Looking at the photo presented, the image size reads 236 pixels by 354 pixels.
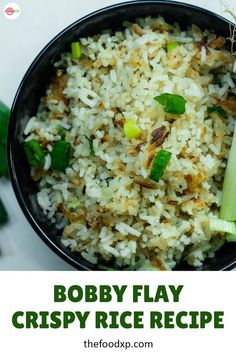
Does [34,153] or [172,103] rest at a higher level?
[172,103]

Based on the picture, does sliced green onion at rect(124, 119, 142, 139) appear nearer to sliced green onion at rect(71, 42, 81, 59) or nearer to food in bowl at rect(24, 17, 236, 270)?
food in bowl at rect(24, 17, 236, 270)

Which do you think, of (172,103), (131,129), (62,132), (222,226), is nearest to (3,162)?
(62,132)

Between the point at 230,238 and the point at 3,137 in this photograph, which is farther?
the point at 3,137

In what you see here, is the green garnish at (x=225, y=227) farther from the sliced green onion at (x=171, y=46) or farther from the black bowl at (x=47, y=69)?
the sliced green onion at (x=171, y=46)

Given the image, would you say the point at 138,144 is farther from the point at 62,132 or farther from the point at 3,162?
the point at 3,162

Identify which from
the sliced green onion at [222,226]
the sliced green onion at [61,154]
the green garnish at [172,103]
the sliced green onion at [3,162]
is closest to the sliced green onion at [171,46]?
the green garnish at [172,103]

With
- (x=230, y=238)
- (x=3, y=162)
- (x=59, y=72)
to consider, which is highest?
(x=59, y=72)

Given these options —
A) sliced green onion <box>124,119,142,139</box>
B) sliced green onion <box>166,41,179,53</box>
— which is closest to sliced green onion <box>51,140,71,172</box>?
sliced green onion <box>124,119,142,139</box>
